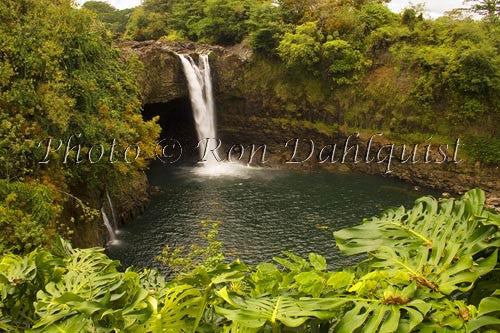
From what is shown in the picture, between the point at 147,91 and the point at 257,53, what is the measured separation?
8120 millimetres

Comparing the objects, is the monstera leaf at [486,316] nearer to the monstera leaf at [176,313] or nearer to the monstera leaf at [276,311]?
the monstera leaf at [276,311]

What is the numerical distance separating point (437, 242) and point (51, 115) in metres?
11.2

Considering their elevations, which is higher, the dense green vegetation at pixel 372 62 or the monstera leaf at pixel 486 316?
the dense green vegetation at pixel 372 62

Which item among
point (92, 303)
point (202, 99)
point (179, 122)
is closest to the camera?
point (92, 303)

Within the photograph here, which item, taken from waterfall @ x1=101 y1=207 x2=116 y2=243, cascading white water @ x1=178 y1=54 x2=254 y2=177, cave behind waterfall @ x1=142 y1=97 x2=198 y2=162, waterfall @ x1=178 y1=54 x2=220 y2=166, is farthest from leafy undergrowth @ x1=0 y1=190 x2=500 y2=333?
cave behind waterfall @ x1=142 y1=97 x2=198 y2=162

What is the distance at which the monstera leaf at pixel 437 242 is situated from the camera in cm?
188

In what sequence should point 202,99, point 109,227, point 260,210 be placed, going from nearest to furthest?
point 109,227, point 260,210, point 202,99

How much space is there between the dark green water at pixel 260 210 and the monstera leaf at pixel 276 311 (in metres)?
10.7

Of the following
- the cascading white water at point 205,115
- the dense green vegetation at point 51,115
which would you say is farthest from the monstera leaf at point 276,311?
the cascading white water at point 205,115

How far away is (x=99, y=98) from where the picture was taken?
14344mm

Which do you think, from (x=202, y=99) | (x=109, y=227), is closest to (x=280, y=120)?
(x=202, y=99)

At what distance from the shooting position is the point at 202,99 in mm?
27438

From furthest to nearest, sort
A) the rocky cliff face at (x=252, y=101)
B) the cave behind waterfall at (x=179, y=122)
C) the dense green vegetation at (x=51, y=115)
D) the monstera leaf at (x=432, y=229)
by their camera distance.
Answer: the cave behind waterfall at (x=179, y=122)
the rocky cliff face at (x=252, y=101)
the dense green vegetation at (x=51, y=115)
the monstera leaf at (x=432, y=229)

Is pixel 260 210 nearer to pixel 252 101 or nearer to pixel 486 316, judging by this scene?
pixel 252 101
